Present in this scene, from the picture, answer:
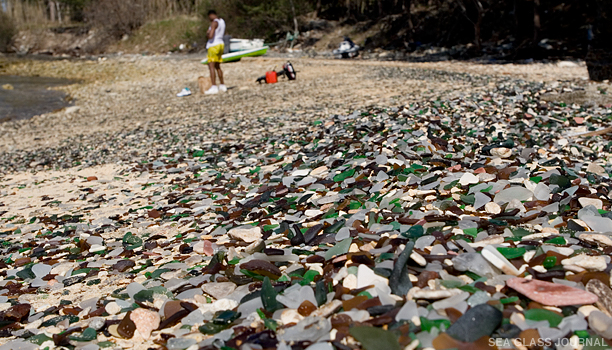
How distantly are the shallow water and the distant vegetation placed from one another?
1379 centimetres

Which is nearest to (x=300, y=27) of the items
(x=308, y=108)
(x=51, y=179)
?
(x=308, y=108)

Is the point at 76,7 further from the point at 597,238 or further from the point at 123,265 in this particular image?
the point at 597,238

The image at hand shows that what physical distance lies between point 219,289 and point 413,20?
23.2 meters

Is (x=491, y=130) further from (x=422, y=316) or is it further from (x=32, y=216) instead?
(x=32, y=216)

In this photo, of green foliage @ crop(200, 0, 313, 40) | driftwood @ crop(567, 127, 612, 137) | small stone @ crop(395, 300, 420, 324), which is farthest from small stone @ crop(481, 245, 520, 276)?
green foliage @ crop(200, 0, 313, 40)

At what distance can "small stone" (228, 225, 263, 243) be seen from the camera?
3.16m

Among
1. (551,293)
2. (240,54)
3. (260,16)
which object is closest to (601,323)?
(551,293)

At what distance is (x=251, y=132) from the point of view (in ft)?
25.2

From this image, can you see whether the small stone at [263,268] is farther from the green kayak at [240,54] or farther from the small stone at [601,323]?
the green kayak at [240,54]

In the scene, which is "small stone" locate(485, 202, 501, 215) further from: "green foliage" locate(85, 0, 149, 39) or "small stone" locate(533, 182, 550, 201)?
"green foliage" locate(85, 0, 149, 39)

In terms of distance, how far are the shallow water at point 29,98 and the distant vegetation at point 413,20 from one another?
45.2ft

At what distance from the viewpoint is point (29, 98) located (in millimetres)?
17594

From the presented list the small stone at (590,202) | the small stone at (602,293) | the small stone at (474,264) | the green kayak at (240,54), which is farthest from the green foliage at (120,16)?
the small stone at (602,293)

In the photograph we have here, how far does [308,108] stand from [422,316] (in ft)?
24.3
